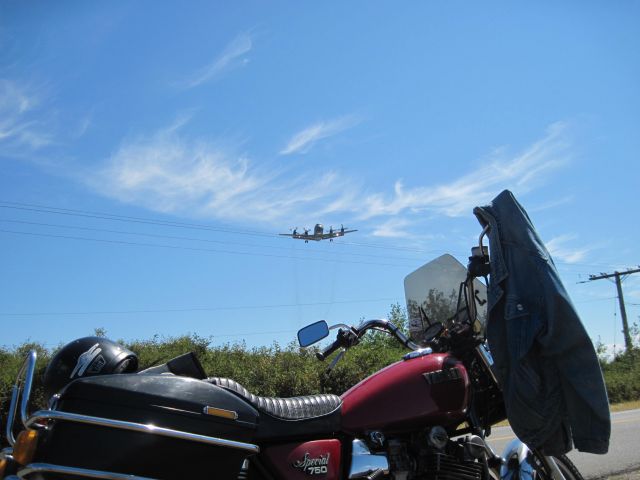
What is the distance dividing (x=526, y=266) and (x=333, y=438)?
1.41 m

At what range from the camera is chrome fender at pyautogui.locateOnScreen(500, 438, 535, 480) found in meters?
3.50

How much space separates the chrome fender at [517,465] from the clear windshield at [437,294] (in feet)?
2.88

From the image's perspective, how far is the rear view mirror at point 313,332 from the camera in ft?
11.7

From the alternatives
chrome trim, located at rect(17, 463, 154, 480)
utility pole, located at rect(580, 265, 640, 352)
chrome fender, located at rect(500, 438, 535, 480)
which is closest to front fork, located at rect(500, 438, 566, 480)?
chrome fender, located at rect(500, 438, 535, 480)

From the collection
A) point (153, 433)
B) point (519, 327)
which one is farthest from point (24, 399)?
point (519, 327)

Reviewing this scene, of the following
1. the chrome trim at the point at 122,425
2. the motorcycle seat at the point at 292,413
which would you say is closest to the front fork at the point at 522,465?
the motorcycle seat at the point at 292,413

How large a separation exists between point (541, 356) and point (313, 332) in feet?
4.43

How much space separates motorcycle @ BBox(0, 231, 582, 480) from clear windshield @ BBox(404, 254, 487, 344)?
11 millimetres

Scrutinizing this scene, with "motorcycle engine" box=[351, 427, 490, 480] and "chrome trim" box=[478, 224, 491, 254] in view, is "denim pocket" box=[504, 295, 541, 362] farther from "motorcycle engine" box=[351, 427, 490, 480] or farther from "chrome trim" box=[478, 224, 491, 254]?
"motorcycle engine" box=[351, 427, 490, 480]

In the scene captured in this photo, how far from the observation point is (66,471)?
2346mm

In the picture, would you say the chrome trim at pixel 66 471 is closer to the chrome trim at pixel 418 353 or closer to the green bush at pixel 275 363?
the chrome trim at pixel 418 353

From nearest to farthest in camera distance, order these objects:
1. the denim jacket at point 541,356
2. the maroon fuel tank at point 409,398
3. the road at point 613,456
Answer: the denim jacket at point 541,356 < the maroon fuel tank at point 409,398 < the road at point 613,456

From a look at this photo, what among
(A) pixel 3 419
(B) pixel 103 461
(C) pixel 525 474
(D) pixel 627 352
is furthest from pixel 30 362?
(D) pixel 627 352

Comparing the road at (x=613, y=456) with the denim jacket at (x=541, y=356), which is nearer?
the denim jacket at (x=541, y=356)
